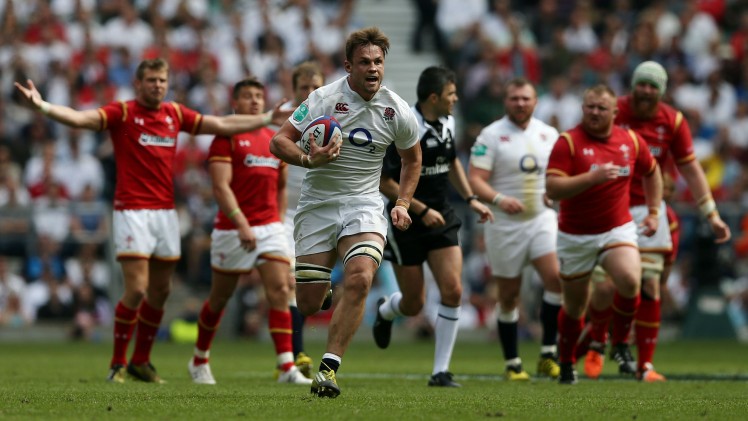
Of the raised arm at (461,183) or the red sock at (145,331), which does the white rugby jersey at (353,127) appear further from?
the red sock at (145,331)

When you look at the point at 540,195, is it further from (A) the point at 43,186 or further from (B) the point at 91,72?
(B) the point at 91,72

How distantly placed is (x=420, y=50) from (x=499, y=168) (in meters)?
14.1

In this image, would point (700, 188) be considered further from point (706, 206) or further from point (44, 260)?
point (44, 260)

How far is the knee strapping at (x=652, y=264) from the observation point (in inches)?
A: 499

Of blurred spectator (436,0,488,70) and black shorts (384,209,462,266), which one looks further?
blurred spectator (436,0,488,70)

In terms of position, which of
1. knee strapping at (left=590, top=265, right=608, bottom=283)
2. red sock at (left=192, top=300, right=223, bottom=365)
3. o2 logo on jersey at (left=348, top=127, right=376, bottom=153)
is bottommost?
red sock at (left=192, top=300, right=223, bottom=365)

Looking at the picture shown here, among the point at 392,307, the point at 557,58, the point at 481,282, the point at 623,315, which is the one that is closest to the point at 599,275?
the point at 623,315

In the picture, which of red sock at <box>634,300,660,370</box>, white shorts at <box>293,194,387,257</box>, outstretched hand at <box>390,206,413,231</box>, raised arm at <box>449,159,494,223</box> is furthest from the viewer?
red sock at <box>634,300,660,370</box>

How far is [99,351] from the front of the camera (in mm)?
17250

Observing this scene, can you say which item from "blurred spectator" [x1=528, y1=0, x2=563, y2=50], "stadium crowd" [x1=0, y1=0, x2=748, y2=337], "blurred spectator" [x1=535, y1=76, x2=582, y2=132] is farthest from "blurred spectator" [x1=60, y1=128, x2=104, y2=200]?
"blurred spectator" [x1=528, y1=0, x2=563, y2=50]

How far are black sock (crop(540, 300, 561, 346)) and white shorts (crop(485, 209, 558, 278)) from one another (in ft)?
1.52

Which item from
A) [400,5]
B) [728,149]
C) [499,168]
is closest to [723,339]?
[728,149]

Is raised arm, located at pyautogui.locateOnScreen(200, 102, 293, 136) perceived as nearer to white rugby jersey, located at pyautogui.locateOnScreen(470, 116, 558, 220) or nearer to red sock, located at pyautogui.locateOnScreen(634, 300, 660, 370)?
white rugby jersey, located at pyautogui.locateOnScreen(470, 116, 558, 220)

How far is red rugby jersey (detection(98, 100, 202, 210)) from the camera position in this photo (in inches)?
443
